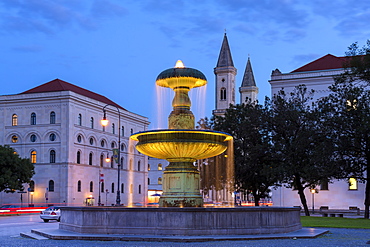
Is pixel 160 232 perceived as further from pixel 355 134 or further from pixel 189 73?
pixel 355 134

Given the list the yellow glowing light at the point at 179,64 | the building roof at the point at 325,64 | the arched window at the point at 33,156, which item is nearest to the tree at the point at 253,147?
the building roof at the point at 325,64

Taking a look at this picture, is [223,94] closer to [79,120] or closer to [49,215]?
[79,120]

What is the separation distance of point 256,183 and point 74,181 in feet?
121

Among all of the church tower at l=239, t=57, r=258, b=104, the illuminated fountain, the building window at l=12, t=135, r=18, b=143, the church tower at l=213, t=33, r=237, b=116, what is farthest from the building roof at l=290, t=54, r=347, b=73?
the church tower at l=239, t=57, r=258, b=104

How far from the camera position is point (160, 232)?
639 inches

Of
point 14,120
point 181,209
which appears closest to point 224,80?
point 14,120

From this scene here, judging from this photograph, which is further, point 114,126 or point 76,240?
point 114,126

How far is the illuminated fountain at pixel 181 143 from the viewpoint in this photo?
19250 mm

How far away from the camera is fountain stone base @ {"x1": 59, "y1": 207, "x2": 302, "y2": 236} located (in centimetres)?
1622

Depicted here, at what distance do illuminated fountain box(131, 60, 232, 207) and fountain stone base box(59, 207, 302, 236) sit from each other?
3.07 metres

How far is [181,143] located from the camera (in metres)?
19.2

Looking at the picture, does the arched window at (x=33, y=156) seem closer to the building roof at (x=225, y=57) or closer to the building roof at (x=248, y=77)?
the building roof at (x=225, y=57)

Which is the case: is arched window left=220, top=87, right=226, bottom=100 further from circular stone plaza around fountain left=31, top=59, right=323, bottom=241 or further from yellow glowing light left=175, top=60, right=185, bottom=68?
circular stone plaza around fountain left=31, top=59, right=323, bottom=241

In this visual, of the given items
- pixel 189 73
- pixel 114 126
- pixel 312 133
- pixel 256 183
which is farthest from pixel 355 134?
pixel 114 126
